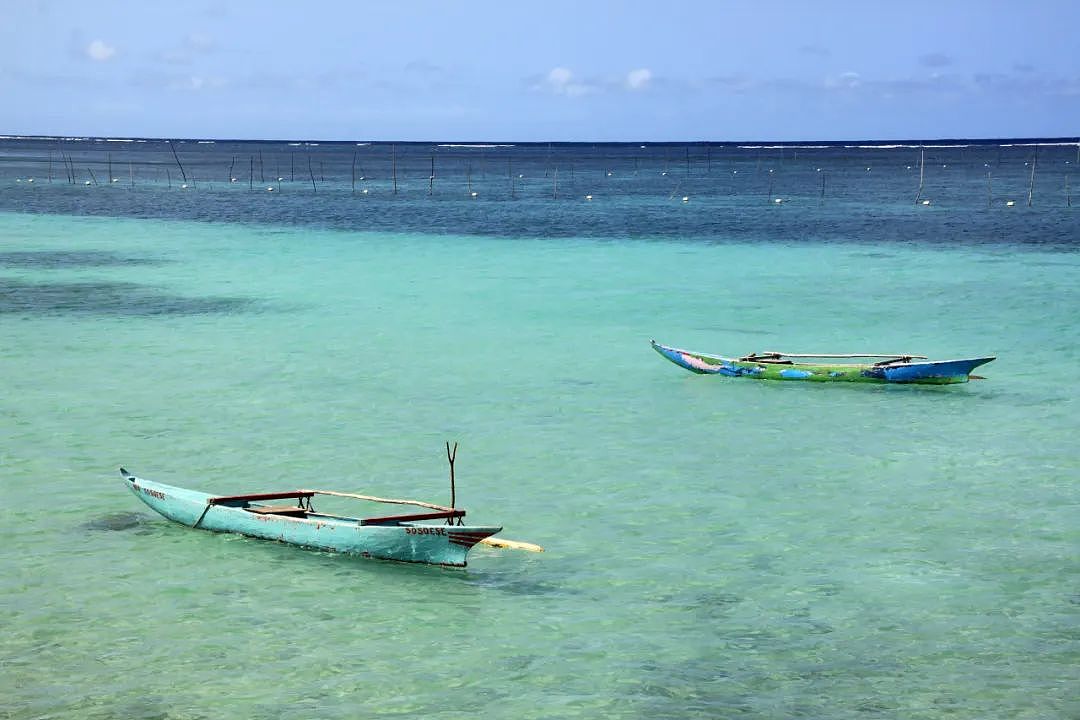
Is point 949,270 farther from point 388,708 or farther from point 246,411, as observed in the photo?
point 388,708

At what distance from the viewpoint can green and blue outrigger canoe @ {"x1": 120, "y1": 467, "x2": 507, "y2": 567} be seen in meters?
12.4

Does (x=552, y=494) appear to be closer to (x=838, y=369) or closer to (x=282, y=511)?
(x=282, y=511)

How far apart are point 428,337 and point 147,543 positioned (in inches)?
568

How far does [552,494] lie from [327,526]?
3.74 m

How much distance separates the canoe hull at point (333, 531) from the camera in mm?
12359

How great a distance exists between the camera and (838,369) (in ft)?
71.5

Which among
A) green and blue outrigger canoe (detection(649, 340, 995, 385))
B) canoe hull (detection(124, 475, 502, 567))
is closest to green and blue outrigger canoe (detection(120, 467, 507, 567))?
canoe hull (detection(124, 475, 502, 567))

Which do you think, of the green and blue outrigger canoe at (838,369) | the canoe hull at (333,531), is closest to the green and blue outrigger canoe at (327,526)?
the canoe hull at (333,531)

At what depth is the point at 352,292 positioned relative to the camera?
3584 centimetres

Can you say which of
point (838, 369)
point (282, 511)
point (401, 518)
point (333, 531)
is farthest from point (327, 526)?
point (838, 369)

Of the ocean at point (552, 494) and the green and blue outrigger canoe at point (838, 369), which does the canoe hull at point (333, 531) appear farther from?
the green and blue outrigger canoe at point (838, 369)

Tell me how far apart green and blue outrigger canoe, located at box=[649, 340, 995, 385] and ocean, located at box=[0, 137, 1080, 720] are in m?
0.28

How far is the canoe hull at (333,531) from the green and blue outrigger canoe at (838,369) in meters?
10.1

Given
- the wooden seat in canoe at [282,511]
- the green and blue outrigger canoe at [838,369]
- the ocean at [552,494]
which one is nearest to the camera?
the ocean at [552,494]
